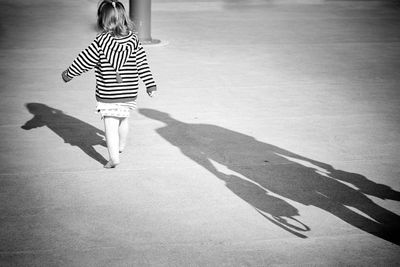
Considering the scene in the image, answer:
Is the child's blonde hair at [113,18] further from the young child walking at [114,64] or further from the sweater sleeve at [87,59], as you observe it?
the sweater sleeve at [87,59]

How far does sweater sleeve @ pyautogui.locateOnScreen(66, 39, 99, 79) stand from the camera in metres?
5.08

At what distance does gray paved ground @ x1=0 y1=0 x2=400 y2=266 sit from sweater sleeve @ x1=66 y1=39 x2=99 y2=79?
969mm

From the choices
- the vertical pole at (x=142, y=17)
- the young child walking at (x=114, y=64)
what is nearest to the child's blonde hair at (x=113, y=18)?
the young child walking at (x=114, y=64)

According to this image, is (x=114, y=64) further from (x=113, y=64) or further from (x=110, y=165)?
(x=110, y=165)

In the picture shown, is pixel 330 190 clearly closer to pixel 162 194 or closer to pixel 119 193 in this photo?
pixel 162 194

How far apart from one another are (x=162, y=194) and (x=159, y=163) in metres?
0.73

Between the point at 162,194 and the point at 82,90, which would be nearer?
the point at 162,194

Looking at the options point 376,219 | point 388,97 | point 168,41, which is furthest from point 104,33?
point 168,41

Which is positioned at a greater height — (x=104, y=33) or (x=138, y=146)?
(x=104, y=33)

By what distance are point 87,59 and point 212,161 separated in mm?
1637

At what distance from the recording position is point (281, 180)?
17.2 ft

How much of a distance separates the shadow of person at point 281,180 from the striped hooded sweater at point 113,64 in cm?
110

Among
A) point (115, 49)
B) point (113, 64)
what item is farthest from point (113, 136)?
point (115, 49)

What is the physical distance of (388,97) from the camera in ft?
26.1
